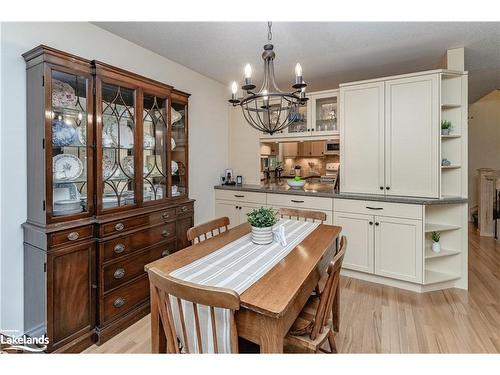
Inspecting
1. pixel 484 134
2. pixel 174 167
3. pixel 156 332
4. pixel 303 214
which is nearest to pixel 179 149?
pixel 174 167

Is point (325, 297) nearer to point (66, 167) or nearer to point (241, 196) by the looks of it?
point (66, 167)

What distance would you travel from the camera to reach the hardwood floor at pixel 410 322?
1.88 meters

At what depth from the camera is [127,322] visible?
6.92ft

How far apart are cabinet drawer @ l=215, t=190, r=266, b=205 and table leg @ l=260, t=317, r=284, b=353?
96.5 inches

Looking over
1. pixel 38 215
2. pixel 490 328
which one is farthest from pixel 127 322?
pixel 490 328

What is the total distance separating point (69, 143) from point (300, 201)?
2.38m

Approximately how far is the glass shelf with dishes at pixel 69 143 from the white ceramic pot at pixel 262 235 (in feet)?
4.04

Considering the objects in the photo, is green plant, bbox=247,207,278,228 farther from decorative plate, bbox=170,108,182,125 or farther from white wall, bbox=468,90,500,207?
white wall, bbox=468,90,500,207

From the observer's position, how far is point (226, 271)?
4.40ft

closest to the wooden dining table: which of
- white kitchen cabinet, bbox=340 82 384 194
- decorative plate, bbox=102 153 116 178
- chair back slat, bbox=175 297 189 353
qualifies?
chair back slat, bbox=175 297 189 353

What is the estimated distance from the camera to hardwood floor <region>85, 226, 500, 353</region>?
1.88m

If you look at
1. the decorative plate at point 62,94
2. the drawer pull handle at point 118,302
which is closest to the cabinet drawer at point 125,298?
the drawer pull handle at point 118,302

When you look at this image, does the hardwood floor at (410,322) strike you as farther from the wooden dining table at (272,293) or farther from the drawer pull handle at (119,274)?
the wooden dining table at (272,293)

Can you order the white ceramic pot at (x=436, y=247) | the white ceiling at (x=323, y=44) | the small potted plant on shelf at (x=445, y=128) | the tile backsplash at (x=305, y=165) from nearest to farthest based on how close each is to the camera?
the white ceiling at (x=323, y=44) → the small potted plant on shelf at (x=445, y=128) → the white ceramic pot at (x=436, y=247) → the tile backsplash at (x=305, y=165)
